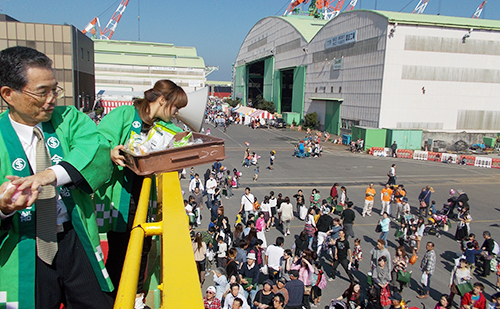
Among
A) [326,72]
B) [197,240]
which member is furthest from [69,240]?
[326,72]

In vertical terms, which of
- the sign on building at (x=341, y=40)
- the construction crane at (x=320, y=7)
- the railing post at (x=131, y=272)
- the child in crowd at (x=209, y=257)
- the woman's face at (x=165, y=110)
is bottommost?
the child in crowd at (x=209, y=257)

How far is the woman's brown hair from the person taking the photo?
8.27 feet

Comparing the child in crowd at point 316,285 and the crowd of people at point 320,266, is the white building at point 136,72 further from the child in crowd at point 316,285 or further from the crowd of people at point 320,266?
the child in crowd at point 316,285

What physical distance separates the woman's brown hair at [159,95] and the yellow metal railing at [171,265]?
107 centimetres

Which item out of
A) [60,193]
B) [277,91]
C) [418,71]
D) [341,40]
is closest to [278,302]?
[60,193]

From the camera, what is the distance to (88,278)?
1.67 metres

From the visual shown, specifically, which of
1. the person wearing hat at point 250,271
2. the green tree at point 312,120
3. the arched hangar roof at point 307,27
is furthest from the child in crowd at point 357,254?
the arched hangar roof at point 307,27

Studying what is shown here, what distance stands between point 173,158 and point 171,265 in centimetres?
109

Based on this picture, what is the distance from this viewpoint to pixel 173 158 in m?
2.09

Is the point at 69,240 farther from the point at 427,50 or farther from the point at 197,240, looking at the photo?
the point at 427,50

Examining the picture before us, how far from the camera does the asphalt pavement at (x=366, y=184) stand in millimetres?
8938

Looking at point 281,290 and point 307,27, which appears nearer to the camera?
point 281,290

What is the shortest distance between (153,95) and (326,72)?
41.7m

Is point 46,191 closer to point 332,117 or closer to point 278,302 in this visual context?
point 278,302
